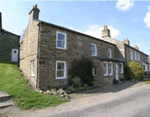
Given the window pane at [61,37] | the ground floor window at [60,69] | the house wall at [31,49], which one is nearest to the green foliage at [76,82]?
the ground floor window at [60,69]

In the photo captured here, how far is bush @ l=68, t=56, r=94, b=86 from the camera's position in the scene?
1161cm

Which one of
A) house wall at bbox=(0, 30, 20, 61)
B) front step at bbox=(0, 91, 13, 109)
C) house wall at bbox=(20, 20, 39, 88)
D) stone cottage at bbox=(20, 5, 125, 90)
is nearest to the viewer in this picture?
front step at bbox=(0, 91, 13, 109)

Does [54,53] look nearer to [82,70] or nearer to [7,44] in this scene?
[82,70]

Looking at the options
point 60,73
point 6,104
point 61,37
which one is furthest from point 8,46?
point 6,104

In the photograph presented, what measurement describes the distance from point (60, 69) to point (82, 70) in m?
2.68

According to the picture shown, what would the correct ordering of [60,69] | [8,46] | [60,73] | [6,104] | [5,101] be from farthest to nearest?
[8,46] < [60,73] < [60,69] < [5,101] < [6,104]

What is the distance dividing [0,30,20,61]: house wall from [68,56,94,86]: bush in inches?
544

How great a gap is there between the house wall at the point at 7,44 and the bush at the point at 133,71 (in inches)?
811

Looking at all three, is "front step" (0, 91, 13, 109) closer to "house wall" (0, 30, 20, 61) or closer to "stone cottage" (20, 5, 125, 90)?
"stone cottage" (20, 5, 125, 90)

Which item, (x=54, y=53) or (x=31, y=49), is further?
(x=31, y=49)

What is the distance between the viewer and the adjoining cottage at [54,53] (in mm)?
9768

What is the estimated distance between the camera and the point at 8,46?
19344 mm

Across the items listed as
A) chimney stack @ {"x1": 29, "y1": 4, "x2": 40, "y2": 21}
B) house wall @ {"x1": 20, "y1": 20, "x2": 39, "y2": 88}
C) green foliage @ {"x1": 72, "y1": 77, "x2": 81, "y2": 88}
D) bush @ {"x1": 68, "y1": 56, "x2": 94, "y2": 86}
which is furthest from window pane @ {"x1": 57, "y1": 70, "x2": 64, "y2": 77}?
chimney stack @ {"x1": 29, "y1": 4, "x2": 40, "y2": 21}

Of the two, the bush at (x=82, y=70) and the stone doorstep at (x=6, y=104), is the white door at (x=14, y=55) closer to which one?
the bush at (x=82, y=70)
